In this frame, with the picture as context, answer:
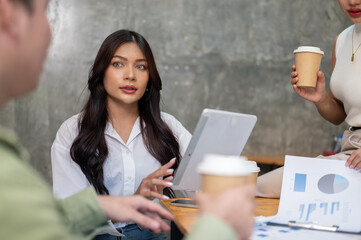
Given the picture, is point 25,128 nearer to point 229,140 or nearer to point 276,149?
point 276,149

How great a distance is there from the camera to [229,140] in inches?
48.8

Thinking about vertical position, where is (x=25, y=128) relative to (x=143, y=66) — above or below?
below

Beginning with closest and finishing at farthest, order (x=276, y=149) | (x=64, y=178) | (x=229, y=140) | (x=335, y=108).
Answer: (x=229, y=140)
(x=64, y=178)
(x=335, y=108)
(x=276, y=149)

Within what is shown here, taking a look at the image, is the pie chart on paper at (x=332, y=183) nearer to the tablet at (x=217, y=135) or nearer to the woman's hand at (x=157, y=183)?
the tablet at (x=217, y=135)

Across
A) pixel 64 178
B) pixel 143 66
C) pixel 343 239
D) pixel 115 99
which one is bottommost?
pixel 64 178

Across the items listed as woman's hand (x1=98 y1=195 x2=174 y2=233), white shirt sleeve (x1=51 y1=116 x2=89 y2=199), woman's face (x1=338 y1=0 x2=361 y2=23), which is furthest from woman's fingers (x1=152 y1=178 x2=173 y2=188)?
woman's face (x1=338 y1=0 x2=361 y2=23)

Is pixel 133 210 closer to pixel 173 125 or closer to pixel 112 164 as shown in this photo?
pixel 112 164

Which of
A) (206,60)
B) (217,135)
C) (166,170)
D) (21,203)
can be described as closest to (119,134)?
(166,170)

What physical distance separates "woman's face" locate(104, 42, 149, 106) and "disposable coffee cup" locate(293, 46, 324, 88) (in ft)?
2.53

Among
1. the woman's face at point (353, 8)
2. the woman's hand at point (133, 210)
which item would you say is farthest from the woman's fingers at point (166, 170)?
the woman's face at point (353, 8)

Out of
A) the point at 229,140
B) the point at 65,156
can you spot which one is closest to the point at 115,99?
the point at 65,156

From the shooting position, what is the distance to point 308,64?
168 cm

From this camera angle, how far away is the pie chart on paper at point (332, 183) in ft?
4.39

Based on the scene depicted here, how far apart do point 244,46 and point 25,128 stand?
8.03 ft
